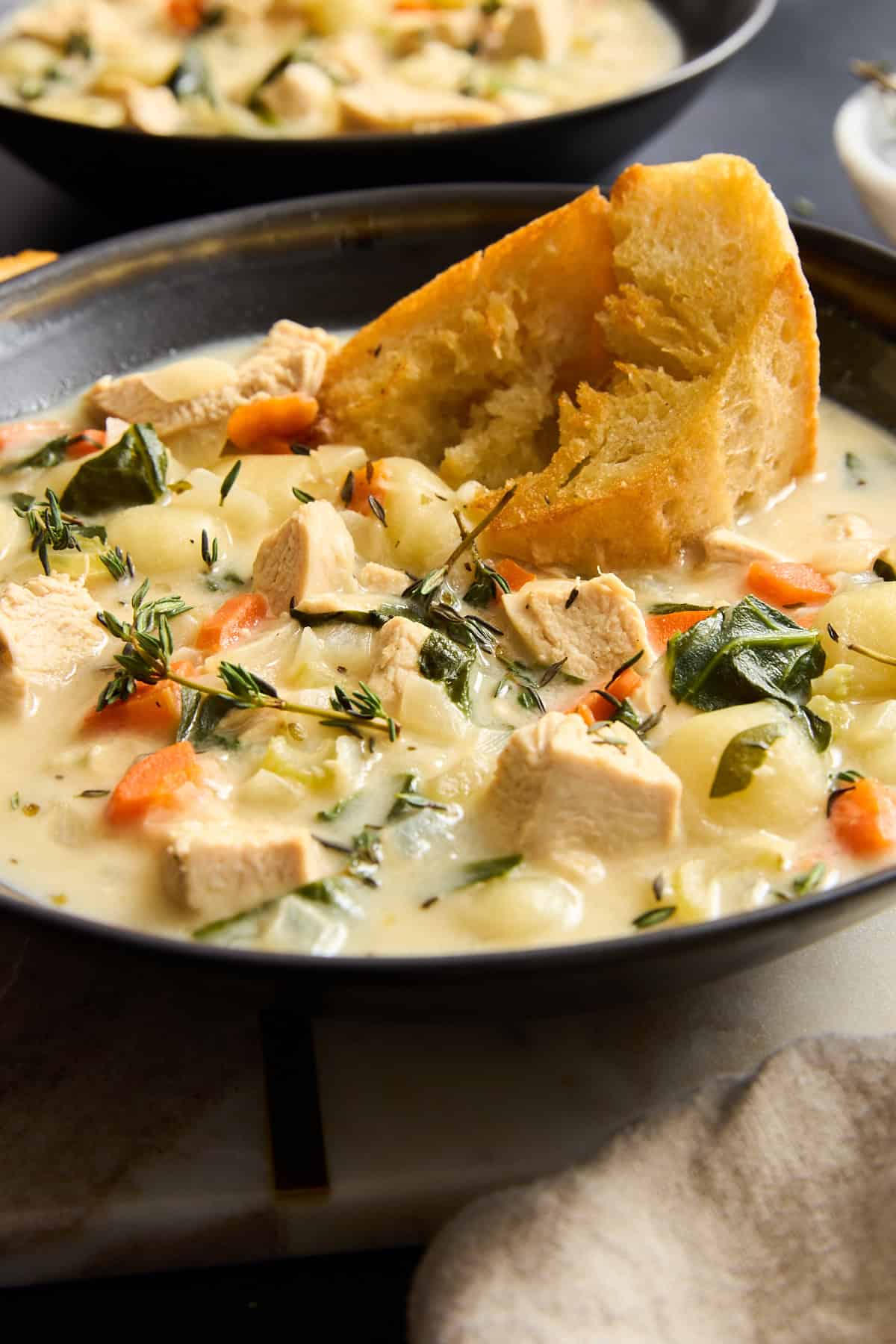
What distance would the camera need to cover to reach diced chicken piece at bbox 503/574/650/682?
9.15 ft

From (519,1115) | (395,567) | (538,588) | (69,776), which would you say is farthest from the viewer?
(395,567)

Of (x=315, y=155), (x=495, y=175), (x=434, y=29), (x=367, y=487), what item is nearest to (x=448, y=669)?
(x=367, y=487)

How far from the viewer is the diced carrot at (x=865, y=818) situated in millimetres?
2455

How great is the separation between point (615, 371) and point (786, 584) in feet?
2.21

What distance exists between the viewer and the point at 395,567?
312cm

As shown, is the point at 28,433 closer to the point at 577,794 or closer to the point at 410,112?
the point at 577,794

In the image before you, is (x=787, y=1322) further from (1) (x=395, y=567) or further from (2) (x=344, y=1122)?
(1) (x=395, y=567)

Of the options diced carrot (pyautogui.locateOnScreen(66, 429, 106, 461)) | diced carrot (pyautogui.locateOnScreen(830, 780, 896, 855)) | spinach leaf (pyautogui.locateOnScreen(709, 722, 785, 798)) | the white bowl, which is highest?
spinach leaf (pyautogui.locateOnScreen(709, 722, 785, 798))

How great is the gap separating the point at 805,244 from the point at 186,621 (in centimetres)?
176

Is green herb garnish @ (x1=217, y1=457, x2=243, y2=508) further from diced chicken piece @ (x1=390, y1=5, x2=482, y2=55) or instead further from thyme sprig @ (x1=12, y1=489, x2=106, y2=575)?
diced chicken piece @ (x1=390, y1=5, x2=482, y2=55)

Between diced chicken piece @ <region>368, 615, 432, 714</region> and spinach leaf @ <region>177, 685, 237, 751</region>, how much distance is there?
26cm

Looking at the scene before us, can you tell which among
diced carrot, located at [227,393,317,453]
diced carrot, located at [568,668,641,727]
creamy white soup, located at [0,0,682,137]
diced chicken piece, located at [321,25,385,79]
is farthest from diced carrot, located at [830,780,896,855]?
diced chicken piece, located at [321,25,385,79]

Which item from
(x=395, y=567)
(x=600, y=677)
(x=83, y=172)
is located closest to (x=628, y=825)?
(x=600, y=677)

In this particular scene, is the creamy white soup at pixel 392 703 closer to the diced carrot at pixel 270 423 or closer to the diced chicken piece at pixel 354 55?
the diced carrot at pixel 270 423
